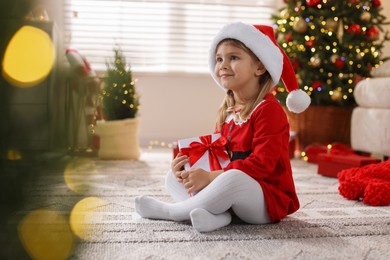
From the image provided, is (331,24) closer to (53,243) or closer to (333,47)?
(333,47)

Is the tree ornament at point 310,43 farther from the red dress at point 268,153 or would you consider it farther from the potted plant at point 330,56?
the red dress at point 268,153

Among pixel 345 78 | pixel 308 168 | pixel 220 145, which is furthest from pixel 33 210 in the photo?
pixel 345 78

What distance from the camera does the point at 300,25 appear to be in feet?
10.2

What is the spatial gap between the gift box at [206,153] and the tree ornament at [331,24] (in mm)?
2019

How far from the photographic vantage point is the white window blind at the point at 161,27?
12.8 feet

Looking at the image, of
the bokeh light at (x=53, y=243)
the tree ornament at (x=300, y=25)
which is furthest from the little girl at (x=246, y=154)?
the tree ornament at (x=300, y=25)

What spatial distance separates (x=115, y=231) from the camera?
121cm

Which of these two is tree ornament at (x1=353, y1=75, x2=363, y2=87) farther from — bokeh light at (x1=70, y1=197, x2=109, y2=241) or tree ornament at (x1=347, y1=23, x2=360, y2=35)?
bokeh light at (x1=70, y1=197, x2=109, y2=241)

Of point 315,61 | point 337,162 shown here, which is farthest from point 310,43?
point 337,162

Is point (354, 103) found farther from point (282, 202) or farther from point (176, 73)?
point (282, 202)

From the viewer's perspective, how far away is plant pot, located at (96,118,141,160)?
9.32 ft

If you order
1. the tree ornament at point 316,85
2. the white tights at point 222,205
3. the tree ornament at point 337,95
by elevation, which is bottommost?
the white tights at point 222,205

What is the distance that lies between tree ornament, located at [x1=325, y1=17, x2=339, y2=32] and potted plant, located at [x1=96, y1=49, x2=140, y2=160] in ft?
4.42

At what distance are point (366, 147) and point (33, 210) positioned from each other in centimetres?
263
